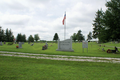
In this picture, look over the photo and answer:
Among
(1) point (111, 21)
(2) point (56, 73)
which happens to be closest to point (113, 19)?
(1) point (111, 21)

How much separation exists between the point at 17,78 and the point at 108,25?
53.2 ft

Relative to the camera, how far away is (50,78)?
170 inches

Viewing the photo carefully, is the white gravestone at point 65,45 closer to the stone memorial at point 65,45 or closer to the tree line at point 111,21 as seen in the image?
the stone memorial at point 65,45

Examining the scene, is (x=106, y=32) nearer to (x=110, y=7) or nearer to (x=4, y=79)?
(x=110, y=7)

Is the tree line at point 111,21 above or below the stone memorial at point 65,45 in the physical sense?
above

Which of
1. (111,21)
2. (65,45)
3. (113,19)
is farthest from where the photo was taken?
(65,45)

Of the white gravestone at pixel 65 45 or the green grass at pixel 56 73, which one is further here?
the white gravestone at pixel 65 45

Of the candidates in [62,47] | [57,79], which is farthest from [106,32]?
[57,79]

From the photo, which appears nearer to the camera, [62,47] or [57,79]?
[57,79]

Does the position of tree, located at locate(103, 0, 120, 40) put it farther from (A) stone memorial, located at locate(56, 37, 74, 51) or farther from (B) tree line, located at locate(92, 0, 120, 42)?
(A) stone memorial, located at locate(56, 37, 74, 51)

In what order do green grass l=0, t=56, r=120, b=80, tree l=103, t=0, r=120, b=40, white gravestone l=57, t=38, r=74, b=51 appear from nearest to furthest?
1. green grass l=0, t=56, r=120, b=80
2. tree l=103, t=0, r=120, b=40
3. white gravestone l=57, t=38, r=74, b=51

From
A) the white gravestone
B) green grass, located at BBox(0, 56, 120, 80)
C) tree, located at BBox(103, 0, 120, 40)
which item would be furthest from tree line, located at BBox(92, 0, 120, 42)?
green grass, located at BBox(0, 56, 120, 80)

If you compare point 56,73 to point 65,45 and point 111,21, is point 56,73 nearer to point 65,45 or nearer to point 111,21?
point 65,45

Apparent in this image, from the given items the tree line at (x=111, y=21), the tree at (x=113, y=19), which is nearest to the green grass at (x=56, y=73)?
the tree at (x=113, y=19)
